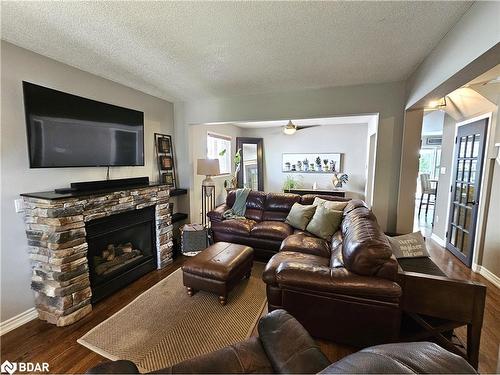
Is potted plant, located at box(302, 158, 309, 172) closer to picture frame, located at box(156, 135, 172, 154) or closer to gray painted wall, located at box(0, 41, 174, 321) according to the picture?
picture frame, located at box(156, 135, 172, 154)

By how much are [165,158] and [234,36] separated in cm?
243

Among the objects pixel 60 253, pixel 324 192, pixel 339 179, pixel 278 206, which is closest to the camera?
pixel 60 253

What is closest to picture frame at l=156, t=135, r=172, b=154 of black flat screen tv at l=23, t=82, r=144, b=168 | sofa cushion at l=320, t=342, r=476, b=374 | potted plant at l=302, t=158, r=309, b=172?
black flat screen tv at l=23, t=82, r=144, b=168

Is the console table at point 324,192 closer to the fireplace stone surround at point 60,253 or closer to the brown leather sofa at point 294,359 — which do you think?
the fireplace stone surround at point 60,253

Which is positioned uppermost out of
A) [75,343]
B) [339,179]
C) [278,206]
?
[339,179]

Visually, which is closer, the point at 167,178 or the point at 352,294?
the point at 352,294

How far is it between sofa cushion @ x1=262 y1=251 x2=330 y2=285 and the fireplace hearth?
1760 millimetres

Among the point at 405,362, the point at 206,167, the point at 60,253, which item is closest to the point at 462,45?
the point at 405,362

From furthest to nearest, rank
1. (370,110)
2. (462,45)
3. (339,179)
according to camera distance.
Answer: (339,179) → (370,110) → (462,45)

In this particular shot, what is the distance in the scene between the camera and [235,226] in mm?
3547

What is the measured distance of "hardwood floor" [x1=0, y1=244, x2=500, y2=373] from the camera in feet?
5.57

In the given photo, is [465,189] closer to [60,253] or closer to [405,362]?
[405,362]

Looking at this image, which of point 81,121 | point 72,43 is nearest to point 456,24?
point 72,43

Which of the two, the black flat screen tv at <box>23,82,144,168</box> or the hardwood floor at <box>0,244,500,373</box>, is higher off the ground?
the black flat screen tv at <box>23,82,144,168</box>
